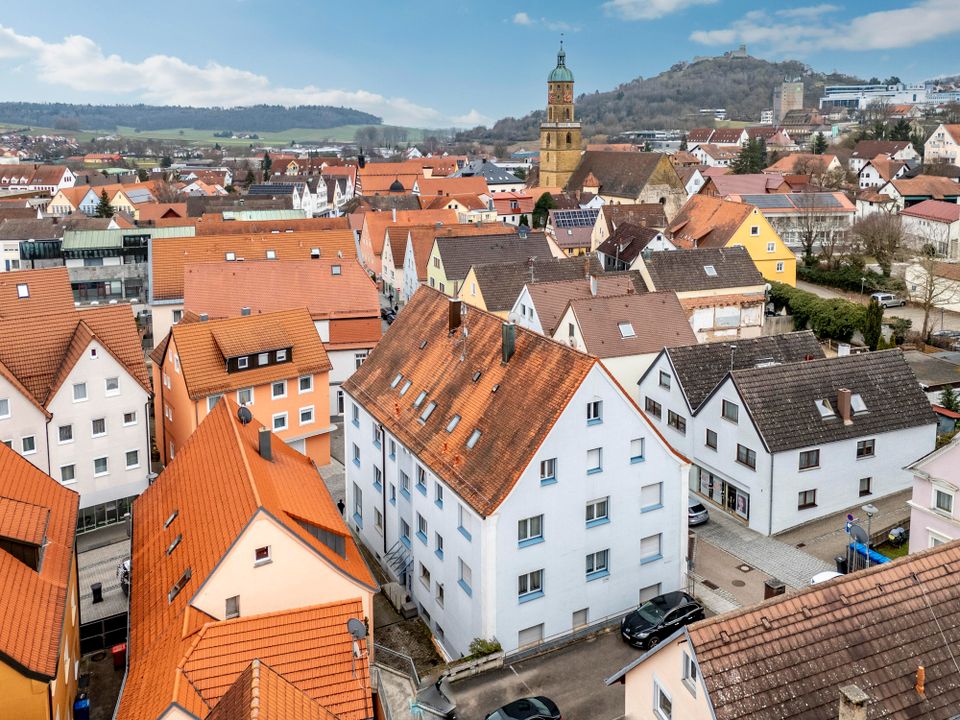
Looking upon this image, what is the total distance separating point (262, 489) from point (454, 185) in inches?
4579

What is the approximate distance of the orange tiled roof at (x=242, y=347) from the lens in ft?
134

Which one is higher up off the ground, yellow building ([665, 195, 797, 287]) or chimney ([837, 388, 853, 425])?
yellow building ([665, 195, 797, 287])

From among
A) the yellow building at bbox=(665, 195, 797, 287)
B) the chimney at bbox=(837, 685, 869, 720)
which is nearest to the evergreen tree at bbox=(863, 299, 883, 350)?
the yellow building at bbox=(665, 195, 797, 287)

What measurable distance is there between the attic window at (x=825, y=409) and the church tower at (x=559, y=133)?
319 ft

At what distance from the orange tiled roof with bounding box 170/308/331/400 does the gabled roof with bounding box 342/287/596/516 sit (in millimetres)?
8410

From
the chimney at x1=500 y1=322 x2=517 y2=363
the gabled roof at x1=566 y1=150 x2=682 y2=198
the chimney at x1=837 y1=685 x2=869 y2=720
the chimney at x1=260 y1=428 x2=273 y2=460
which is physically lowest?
the chimney at x1=837 y1=685 x2=869 y2=720

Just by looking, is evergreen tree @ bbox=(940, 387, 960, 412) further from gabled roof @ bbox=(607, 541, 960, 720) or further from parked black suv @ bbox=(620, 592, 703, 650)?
gabled roof @ bbox=(607, 541, 960, 720)

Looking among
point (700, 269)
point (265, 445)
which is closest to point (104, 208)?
point (700, 269)

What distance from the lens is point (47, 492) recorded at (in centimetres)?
2627

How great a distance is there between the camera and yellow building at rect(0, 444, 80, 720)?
18.4 metres

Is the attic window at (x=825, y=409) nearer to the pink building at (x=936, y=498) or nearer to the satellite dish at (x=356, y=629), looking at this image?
the pink building at (x=936, y=498)

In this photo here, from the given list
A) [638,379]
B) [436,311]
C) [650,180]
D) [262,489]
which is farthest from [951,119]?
[262,489]

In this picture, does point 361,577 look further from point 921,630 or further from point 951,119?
point 951,119

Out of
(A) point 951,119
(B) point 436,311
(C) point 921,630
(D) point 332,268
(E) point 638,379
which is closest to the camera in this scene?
(C) point 921,630
